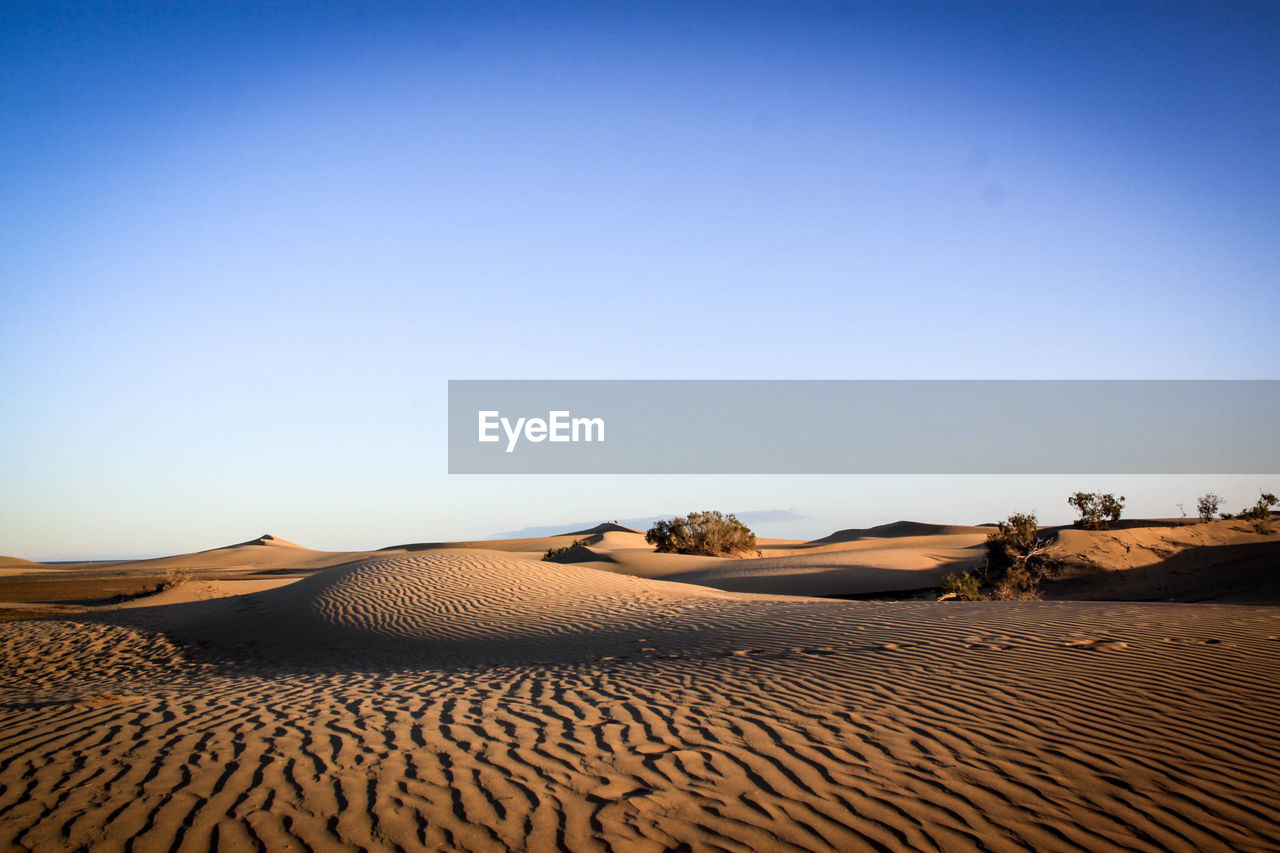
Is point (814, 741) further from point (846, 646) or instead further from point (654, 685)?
point (846, 646)

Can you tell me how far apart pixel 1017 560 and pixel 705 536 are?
667 inches

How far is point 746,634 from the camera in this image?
9.66 m

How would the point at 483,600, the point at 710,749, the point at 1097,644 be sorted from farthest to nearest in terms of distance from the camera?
1. the point at 483,600
2. the point at 1097,644
3. the point at 710,749

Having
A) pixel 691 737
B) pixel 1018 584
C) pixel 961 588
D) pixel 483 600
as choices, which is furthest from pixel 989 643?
pixel 1018 584

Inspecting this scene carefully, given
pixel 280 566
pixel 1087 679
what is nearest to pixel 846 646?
pixel 1087 679

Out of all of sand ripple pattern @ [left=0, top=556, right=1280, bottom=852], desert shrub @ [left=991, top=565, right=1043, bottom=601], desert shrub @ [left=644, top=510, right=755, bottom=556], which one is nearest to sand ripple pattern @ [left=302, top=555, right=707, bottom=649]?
sand ripple pattern @ [left=0, top=556, right=1280, bottom=852]

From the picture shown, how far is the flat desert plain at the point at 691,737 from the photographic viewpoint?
142 inches

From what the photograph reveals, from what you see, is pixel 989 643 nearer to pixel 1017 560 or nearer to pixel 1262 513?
pixel 1017 560

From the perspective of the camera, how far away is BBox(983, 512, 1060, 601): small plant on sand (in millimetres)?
20109

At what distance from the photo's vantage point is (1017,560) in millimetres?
20922

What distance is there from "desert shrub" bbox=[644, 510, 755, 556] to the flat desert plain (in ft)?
77.8

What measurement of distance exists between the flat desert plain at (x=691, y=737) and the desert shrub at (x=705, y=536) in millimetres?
23726

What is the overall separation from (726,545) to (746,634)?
26482 mm

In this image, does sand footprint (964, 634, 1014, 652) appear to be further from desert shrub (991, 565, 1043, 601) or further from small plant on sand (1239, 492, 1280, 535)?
small plant on sand (1239, 492, 1280, 535)
